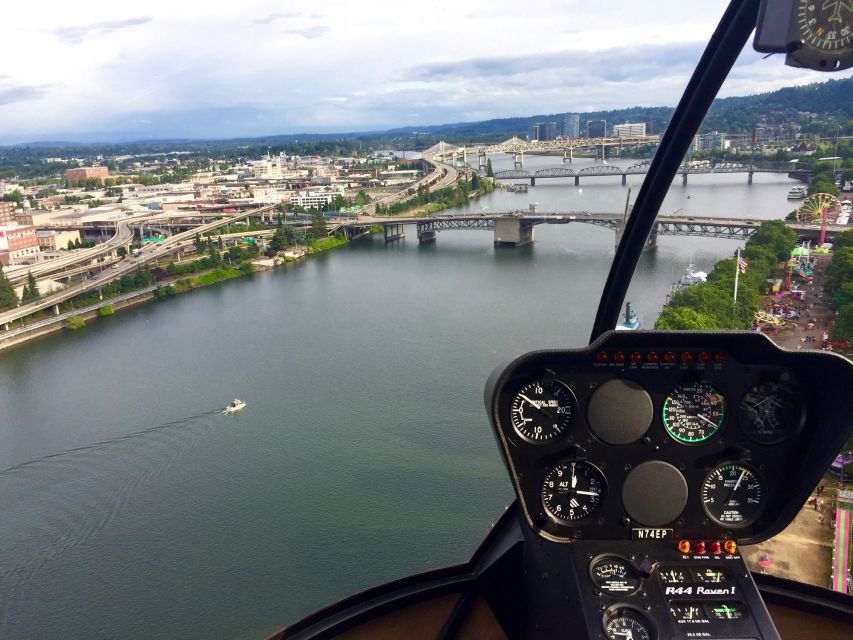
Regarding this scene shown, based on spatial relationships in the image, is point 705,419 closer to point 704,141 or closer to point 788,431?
point 788,431

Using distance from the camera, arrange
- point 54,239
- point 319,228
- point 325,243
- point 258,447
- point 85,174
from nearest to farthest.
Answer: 1. point 258,447
2. point 325,243
3. point 319,228
4. point 54,239
5. point 85,174

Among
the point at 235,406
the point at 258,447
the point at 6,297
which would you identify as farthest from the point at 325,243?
the point at 258,447

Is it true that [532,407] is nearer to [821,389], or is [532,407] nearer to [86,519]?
[821,389]

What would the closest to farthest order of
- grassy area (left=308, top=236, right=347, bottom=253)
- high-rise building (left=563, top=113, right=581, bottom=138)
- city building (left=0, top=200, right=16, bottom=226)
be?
high-rise building (left=563, top=113, right=581, bottom=138) < grassy area (left=308, top=236, right=347, bottom=253) < city building (left=0, top=200, right=16, bottom=226)

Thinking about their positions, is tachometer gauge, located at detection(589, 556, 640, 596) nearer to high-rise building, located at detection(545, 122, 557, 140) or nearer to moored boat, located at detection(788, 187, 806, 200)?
moored boat, located at detection(788, 187, 806, 200)

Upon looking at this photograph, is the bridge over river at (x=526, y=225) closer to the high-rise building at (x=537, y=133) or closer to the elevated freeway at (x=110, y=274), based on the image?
the elevated freeway at (x=110, y=274)

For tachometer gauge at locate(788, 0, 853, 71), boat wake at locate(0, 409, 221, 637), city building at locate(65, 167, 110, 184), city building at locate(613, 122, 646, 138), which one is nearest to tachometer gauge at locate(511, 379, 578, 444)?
tachometer gauge at locate(788, 0, 853, 71)

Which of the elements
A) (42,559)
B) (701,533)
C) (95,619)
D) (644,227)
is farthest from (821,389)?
(42,559)
